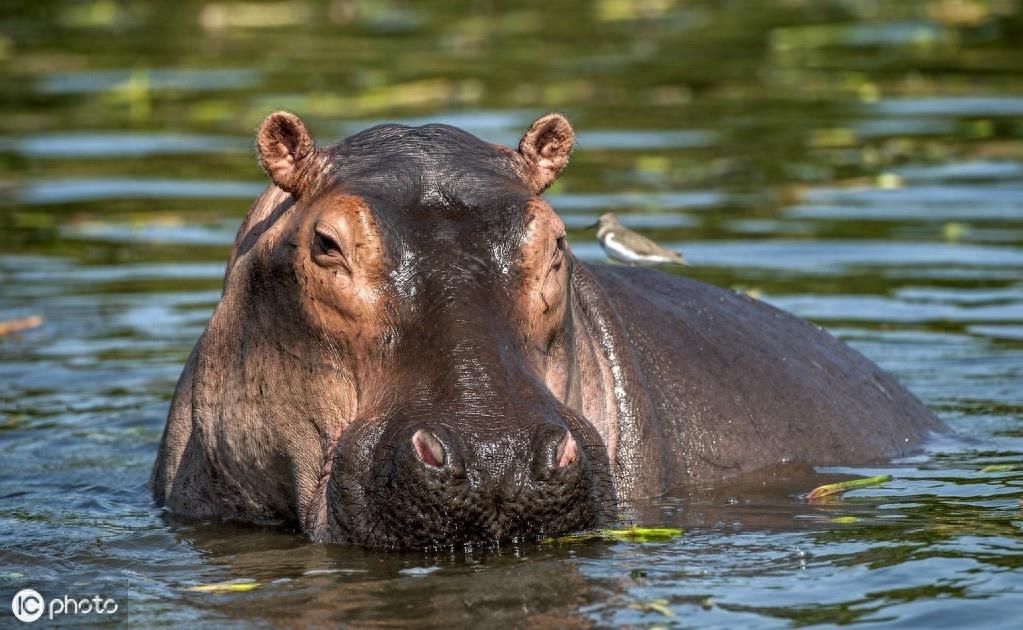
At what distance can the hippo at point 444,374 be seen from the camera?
19.8 feet

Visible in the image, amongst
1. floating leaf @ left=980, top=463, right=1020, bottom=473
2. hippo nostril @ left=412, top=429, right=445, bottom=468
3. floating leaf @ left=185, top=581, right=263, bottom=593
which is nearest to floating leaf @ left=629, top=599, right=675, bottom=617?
hippo nostril @ left=412, top=429, right=445, bottom=468

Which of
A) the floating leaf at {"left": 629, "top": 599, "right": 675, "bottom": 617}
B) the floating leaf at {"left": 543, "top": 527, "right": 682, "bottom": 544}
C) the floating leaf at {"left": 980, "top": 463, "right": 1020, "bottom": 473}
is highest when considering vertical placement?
the floating leaf at {"left": 980, "top": 463, "right": 1020, "bottom": 473}

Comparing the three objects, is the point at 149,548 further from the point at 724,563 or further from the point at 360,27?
the point at 360,27

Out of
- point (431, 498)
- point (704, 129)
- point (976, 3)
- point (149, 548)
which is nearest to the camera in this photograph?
point (431, 498)

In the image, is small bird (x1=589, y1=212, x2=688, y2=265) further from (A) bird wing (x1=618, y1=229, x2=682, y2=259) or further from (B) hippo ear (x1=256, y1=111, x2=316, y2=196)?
(B) hippo ear (x1=256, y1=111, x2=316, y2=196)

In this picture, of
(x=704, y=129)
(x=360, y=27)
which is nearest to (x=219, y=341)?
(x=704, y=129)

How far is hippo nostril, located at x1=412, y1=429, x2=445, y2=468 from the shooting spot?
5.85 m

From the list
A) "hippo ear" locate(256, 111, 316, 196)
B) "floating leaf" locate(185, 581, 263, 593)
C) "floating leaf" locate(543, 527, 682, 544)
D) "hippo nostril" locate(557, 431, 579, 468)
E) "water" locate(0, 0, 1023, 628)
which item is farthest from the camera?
"hippo ear" locate(256, 111, 316, 196)

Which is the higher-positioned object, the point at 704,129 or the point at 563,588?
the point at 704,129

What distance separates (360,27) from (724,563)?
879 inches

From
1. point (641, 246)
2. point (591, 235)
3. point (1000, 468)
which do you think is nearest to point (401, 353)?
point (1000, 468)

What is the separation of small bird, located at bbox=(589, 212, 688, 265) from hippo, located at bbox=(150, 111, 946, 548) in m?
2.31

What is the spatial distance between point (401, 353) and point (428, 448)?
55cm

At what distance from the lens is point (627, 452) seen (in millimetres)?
7543
